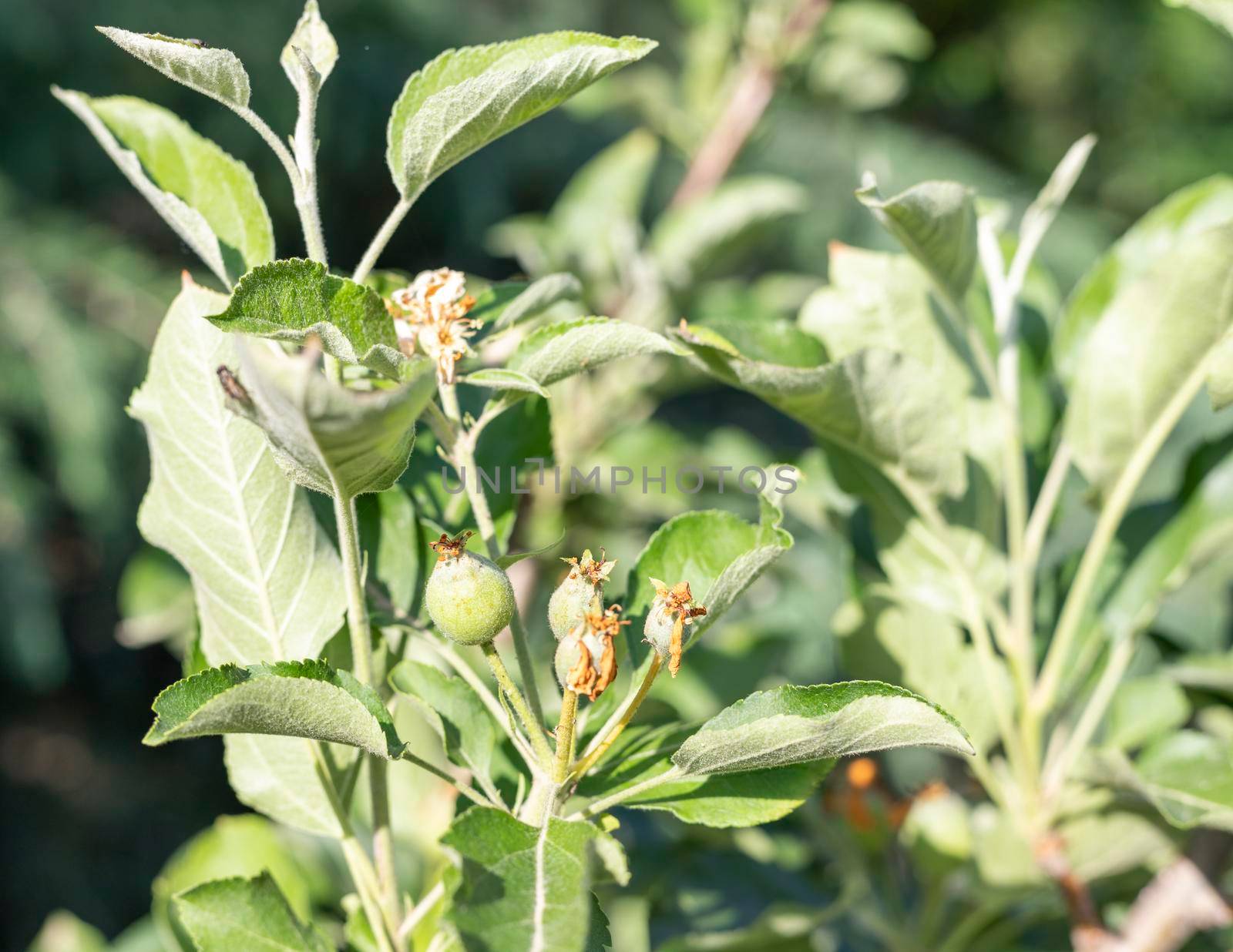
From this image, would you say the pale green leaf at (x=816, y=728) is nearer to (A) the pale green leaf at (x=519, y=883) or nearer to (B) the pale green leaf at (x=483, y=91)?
(A) the pale green leaf at (x=519, y=883)

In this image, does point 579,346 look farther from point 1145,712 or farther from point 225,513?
point 1145,712

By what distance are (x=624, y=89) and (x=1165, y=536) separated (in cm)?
107

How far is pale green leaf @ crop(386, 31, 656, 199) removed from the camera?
51 cm

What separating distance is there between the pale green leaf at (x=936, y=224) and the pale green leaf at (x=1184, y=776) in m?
0.36

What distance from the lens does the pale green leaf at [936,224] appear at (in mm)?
618

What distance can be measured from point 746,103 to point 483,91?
117cm

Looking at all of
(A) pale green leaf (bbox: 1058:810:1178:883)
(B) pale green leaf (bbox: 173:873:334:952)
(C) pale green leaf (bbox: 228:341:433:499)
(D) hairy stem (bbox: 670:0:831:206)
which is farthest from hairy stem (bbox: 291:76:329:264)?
(D) hairy stem (bbox: 670:0:831:206)

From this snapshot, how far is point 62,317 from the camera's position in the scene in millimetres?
2156

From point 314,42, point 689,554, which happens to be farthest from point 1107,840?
point 314,42

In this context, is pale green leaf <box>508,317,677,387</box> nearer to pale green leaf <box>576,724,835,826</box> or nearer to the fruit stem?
the fruit stem

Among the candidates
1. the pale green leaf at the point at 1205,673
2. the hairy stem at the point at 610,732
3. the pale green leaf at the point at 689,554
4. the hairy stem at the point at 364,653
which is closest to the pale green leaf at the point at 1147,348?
the pale green leaf at the point at 1205,673

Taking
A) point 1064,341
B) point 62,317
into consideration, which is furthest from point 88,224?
point 1064,341

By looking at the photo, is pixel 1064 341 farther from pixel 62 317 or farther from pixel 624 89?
pixel 62 317

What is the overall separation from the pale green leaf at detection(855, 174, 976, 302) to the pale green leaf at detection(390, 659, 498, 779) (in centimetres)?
36
